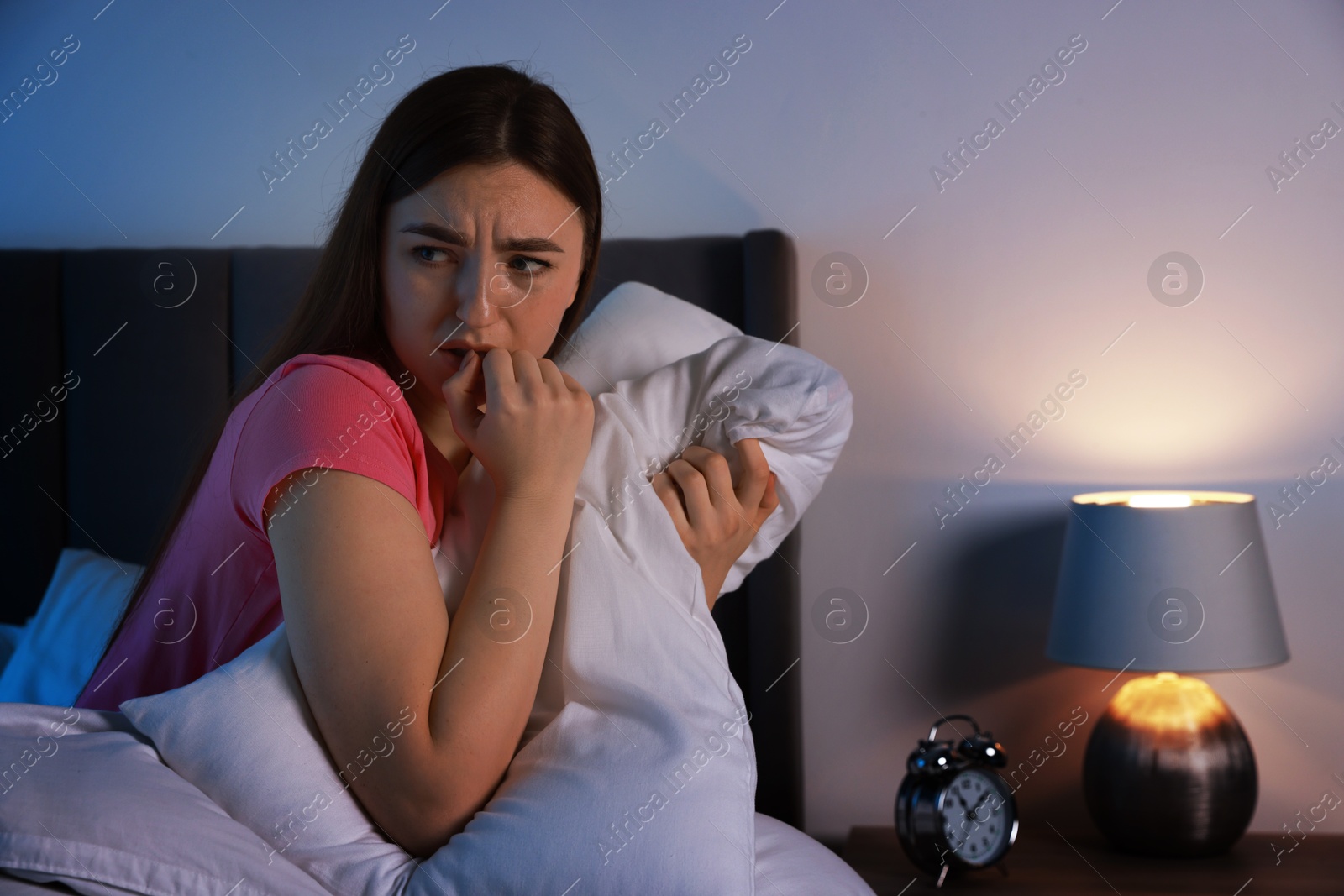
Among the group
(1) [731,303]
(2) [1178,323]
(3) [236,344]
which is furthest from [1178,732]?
(3) [236,344]

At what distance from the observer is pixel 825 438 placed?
118cm

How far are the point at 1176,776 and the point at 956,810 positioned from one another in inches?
12.4

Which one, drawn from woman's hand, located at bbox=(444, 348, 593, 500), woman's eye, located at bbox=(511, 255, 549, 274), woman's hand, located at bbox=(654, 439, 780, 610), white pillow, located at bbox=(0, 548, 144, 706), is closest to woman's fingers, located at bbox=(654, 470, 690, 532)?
woman's hand, located at bbox=(654, 439, 780, 610)

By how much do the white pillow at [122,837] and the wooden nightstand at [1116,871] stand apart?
0.92 m

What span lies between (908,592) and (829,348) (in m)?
0.45

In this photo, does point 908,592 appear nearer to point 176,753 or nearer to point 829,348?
point 829,348

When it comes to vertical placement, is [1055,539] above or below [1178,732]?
above

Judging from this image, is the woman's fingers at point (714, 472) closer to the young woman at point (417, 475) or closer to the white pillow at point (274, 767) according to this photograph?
the young woman at point (417, 475)

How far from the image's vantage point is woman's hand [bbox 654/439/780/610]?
3.56 ft

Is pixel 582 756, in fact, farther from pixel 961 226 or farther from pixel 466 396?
pixel 961 226

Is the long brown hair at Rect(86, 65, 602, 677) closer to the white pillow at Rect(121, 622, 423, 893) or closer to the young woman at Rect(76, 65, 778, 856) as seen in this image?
the young woman at Rect(76, 65, 778, 856)

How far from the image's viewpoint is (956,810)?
53.7 inches

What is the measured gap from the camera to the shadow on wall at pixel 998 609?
1.68m

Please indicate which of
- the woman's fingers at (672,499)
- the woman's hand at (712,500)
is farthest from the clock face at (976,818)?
the woman's fingers at (672,499)
